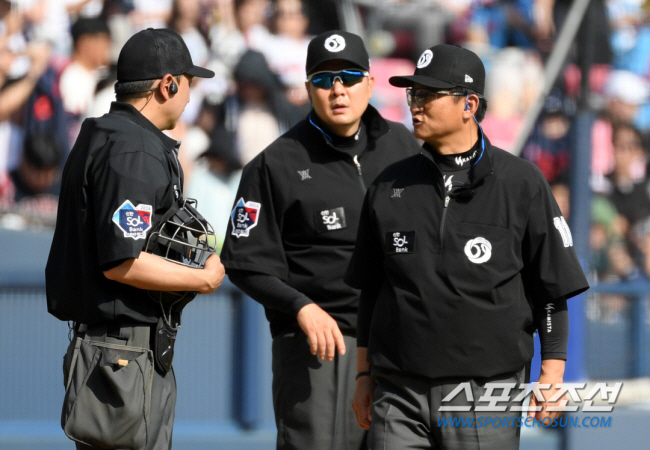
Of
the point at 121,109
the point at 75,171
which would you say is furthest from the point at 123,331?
the point at 121,109

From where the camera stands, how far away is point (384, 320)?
3.20 m

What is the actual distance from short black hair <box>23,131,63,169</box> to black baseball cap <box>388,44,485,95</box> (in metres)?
4.96

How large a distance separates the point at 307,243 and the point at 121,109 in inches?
41.4

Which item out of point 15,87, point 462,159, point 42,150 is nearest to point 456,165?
point 462,159

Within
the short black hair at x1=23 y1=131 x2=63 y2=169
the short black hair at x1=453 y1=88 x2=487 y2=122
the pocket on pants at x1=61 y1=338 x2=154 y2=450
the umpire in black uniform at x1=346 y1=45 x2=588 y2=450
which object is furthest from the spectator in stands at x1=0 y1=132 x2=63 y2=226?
the short black hair at x1=453 y1=88 x2=487 y2=122

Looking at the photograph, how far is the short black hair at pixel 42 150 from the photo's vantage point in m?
7.56

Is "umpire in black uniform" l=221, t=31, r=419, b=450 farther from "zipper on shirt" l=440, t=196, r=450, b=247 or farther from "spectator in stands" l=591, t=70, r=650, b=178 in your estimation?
"spectator in stands" l=591, t=70, r=650, b=178

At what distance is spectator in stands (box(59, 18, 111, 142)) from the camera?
7668mm

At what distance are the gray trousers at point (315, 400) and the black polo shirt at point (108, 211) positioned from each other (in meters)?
0.88

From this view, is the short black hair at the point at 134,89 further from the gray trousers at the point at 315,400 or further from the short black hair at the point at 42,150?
the short black hair at the point at 42,150

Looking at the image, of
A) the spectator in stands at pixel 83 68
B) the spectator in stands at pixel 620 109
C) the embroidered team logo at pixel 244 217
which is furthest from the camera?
the spectator in stands at pixel 620 109

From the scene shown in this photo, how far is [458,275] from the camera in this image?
10.1 feet

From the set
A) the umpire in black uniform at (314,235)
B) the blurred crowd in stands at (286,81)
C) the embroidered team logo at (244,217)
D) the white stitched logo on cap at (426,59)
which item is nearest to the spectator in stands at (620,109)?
the blurred crowd in stands at (286,81)

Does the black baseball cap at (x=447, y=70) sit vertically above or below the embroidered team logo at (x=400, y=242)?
above
